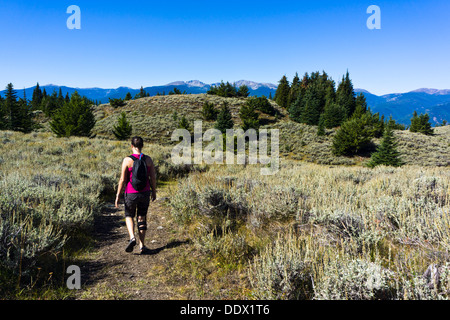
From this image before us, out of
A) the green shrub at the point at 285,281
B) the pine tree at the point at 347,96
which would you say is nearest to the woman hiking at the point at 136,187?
the green shrub at the point at 285,281

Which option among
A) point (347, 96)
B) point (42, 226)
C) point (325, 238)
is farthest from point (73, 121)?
point (347, 96)

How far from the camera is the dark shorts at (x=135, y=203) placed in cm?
429

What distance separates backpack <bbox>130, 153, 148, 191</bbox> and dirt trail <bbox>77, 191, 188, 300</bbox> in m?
1.34

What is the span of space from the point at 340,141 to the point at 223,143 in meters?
16.9

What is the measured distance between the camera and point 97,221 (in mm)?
5816

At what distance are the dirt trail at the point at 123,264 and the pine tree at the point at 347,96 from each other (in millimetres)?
54877

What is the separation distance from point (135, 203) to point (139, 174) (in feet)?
2.01

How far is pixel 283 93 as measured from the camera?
6203 cm

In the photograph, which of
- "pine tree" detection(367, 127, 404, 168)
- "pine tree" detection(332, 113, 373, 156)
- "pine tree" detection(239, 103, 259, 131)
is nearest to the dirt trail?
"pine tree" detection(367, 127, 404, 168)

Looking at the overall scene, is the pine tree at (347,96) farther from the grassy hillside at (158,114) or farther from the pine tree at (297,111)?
the grassy hillside at (158,114)
